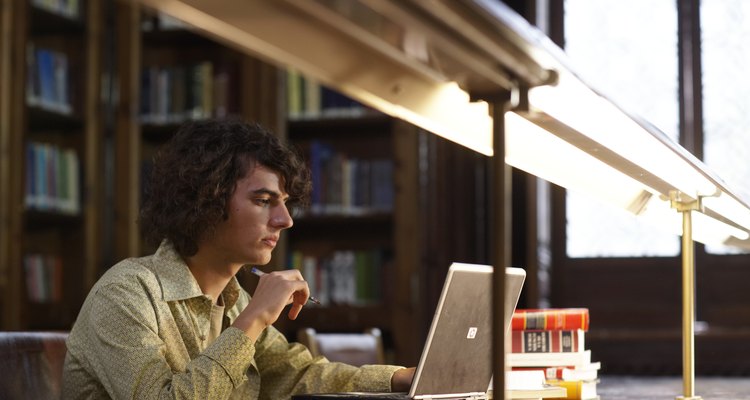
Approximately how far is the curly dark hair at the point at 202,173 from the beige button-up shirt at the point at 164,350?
0.22ft

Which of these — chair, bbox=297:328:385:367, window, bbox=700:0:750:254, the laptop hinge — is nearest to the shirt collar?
the laptop hinge

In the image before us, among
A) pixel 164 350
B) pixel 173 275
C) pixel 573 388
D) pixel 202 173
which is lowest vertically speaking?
pixel 573 388

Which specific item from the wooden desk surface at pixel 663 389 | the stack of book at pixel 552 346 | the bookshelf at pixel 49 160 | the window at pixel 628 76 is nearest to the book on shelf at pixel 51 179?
the bookshelf at pixel 49 160

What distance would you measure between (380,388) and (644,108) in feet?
8.09

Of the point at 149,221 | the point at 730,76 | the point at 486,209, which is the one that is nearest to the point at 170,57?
the point at 486,209

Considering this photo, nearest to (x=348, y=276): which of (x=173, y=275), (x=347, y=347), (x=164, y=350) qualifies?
(x=347, y=347)

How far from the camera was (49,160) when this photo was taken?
178 inches

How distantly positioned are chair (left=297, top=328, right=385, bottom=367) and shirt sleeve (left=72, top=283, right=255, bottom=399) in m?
1.20

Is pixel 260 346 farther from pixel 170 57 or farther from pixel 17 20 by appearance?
pixel 170 57

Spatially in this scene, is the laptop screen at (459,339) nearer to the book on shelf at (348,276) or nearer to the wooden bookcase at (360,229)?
the wooden bookcase at (360,229)

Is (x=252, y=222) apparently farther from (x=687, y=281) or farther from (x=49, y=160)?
(x=49, y=160)

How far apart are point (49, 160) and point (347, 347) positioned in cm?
197

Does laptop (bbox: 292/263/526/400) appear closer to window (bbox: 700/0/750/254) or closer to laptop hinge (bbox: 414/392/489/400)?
laptop hinge (bbox: 414/392/489/400)

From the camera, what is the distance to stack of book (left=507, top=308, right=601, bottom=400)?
80.7 inches
